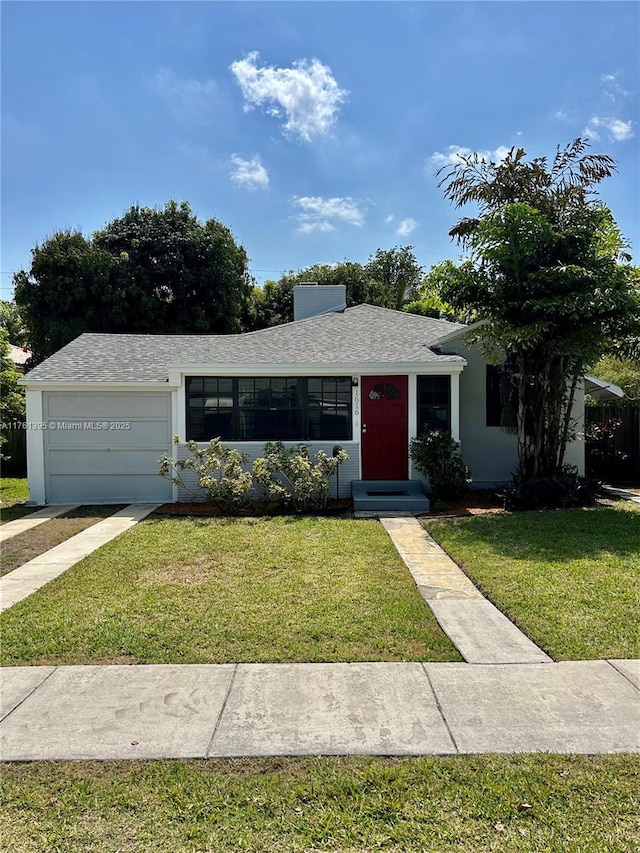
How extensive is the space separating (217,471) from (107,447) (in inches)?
97.8

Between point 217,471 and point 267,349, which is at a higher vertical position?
point 267,349

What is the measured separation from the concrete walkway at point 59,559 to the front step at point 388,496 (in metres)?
4.10

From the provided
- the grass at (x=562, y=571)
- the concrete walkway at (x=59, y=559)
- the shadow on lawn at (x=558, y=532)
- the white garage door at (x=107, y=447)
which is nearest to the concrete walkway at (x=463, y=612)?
the grass at (x=562, y=571)

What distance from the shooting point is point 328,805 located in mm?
2156

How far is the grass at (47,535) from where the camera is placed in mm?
6223

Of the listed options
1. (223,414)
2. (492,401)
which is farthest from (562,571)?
(223,414)

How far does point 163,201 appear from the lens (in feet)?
70.4

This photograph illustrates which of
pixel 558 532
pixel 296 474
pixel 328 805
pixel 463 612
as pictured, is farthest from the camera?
pixel 296 474

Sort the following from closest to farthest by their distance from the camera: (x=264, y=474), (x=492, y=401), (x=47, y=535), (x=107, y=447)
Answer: (x=47, y=535)
(x=264, y=474)
(x=107, y=447)
(x=492, y=401)

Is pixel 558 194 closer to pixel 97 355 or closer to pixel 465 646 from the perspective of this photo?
pixel 465 646

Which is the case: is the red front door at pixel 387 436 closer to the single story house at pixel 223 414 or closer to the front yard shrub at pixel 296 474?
the single story house at pixel 223 414

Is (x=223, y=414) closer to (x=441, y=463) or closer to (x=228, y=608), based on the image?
(x=441, y=463)

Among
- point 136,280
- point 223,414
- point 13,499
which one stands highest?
point 136,280

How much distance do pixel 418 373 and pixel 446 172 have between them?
398cm
